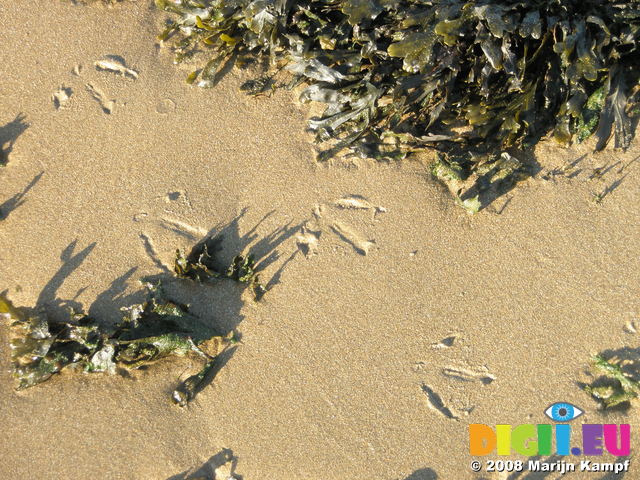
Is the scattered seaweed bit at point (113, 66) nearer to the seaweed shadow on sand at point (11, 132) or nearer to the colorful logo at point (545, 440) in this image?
the seaweed shadow on sand at point (11, 132)

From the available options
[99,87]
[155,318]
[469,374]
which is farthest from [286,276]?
[99,87]

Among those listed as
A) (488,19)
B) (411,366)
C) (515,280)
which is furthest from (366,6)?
(411,366)

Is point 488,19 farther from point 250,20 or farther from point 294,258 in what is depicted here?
point 294,258

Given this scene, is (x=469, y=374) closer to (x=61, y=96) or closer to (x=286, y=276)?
(x=286, y=276)

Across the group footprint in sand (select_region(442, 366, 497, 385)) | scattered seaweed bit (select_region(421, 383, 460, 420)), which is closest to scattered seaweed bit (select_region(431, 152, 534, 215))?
footprint in sand (select_region(442, 366, 497, 385))

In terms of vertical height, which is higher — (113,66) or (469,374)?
(113,66)

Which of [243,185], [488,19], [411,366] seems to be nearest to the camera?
[488,19]
